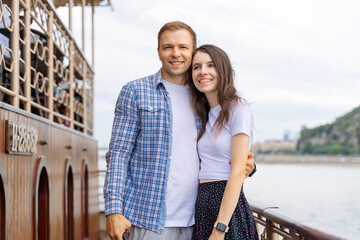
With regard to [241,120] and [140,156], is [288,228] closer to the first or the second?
[241,120]

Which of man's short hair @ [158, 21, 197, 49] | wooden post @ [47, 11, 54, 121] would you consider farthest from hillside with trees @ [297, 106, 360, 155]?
man's short hair @ [158, 21, 197, 49]

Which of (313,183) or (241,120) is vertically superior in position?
(241,120)

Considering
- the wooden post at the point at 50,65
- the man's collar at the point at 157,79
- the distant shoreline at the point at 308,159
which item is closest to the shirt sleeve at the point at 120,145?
the man's collar at the point at 157,79

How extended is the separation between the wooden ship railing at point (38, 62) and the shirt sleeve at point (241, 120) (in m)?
1.83

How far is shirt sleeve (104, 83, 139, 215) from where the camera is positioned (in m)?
2.15

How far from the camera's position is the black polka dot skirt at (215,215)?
210 cm

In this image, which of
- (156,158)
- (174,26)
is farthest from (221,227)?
(174,26)

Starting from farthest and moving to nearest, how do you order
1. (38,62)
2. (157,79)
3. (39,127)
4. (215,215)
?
(38,62) → (39,127) → (157,79) → (215,215)

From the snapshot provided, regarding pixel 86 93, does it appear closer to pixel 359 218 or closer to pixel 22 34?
pixel 22 34

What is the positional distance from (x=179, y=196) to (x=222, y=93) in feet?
1.60

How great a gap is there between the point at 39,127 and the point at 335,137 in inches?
3884

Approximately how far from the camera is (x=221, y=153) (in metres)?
2.13

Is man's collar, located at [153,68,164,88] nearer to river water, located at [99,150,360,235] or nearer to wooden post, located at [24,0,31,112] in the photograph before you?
wooden post, located at [24,0,31,112]

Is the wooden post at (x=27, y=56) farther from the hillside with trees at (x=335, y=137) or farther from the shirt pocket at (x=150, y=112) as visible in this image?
the hillside with trees at (x=335, y=137)
